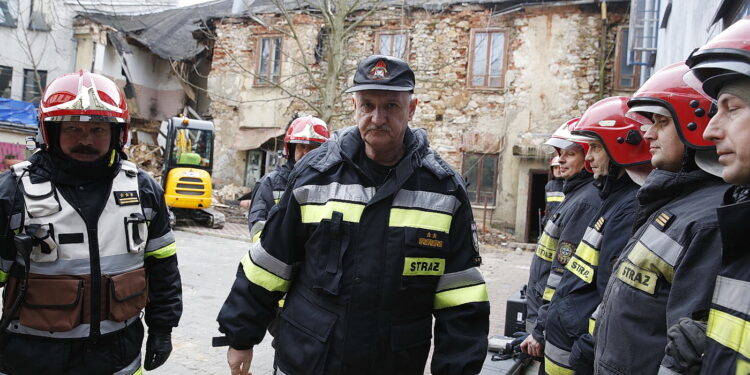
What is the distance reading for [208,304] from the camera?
23.9 ft

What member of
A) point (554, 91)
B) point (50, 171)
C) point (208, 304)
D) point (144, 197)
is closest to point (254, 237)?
point (144, 197)

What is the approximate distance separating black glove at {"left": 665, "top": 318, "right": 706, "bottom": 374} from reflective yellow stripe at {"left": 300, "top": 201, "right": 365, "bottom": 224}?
4.29ft

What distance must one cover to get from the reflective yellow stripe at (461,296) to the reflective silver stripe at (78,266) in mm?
1690

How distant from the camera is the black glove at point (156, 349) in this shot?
303 centimetres

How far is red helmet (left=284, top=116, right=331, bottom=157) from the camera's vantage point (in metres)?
5.21

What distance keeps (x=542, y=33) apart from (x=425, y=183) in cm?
1659

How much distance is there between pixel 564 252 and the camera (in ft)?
11.4

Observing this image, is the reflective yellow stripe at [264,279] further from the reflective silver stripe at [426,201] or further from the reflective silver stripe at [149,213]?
the reflective silver stripe at [149,213]

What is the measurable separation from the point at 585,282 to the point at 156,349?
2.51 m

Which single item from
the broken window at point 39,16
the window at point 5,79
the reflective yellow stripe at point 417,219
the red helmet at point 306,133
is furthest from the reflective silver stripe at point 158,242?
the broken window at point 39,16

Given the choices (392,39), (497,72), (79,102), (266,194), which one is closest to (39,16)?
(392,39)

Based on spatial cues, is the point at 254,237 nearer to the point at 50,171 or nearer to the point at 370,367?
the point at 50,171

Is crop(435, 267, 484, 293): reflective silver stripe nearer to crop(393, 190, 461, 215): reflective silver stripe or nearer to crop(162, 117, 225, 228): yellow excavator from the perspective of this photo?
crop(393, 190, 461, 215): reflective silver stripe

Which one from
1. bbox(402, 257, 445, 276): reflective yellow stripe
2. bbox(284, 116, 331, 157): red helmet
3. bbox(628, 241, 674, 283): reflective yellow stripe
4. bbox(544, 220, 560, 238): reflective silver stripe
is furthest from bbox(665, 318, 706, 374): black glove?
bbox(284, 116, 331, 157): red helmet
